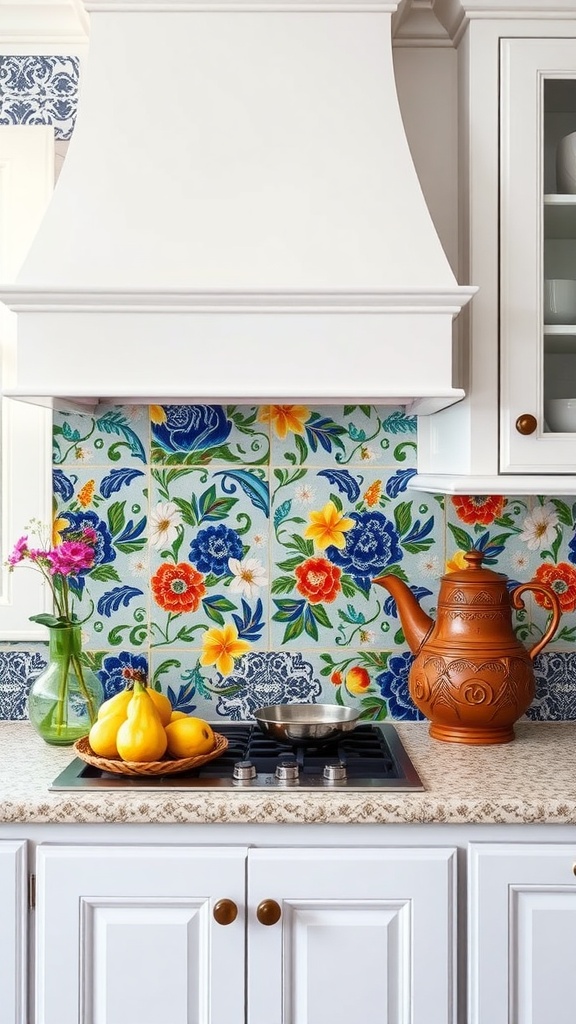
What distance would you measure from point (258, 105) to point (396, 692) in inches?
48.0

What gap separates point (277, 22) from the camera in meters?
1.82

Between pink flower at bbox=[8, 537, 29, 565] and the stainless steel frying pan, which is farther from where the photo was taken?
pink flower at bbox=[8, 537, 29, 565]

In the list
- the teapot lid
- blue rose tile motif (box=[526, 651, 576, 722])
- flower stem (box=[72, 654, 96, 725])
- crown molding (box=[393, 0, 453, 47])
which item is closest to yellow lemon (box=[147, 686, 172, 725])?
flower stem (box=[72, 654, 96, 725])

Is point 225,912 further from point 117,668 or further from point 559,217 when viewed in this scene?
point 559,217

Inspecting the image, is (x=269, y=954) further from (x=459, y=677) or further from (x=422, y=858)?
(x=459, y=677)

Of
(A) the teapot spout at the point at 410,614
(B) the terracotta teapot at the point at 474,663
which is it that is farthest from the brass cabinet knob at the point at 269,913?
(A) the teapot spout at the point at 410,614

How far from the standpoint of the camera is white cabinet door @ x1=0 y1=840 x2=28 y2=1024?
162cm

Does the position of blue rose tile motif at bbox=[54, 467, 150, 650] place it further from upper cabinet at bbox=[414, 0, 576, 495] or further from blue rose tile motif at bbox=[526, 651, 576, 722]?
blue rose tile motif at bbox=[526, 651, 576, 722]

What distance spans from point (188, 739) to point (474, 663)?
1.84ft

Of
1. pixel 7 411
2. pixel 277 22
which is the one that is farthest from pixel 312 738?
pixel 277 22

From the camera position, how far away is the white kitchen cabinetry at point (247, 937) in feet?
5.23

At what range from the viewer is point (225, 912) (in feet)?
5.16

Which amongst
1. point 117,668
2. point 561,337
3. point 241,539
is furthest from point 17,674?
point 561,337

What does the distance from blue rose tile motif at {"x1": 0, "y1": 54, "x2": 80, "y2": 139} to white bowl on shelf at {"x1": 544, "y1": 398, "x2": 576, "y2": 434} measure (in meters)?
1.19
